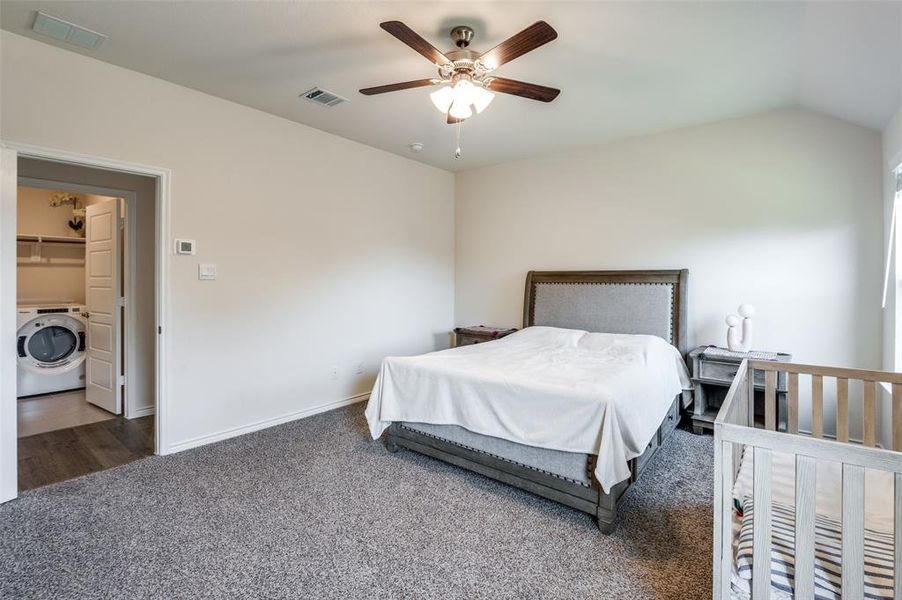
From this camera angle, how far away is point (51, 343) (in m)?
4.68

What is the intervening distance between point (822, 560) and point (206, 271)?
382 centimetres

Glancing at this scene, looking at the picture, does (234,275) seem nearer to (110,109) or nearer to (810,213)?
(110,109)

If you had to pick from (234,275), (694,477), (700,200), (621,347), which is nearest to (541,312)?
(621,347)

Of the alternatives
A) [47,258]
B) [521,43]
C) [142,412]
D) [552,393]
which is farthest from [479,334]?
[47,258]

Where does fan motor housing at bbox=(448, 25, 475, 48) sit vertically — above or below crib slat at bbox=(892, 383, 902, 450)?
above

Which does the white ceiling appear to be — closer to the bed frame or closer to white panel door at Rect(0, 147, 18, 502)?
white panel door at Rect(0, 147, 18, 502)

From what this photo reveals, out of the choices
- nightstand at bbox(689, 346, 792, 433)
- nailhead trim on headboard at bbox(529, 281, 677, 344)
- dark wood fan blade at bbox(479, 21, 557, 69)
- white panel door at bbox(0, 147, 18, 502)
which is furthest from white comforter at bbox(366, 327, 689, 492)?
white panel door at bbox(0, 147, 18, 502)

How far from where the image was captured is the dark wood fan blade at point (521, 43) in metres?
1.88

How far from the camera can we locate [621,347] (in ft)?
11.3

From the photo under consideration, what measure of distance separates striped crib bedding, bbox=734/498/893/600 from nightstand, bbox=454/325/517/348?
10.9ft

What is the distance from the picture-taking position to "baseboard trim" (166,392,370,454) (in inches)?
126

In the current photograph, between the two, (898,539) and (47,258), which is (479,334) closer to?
(898,539)

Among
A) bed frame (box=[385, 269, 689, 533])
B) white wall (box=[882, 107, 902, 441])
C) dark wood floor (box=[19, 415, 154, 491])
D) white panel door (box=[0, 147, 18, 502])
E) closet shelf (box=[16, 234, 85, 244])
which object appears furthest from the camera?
closet shelf (box=[16, 234, 85, 244])

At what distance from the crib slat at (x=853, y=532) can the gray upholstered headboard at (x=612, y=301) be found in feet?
9.26
